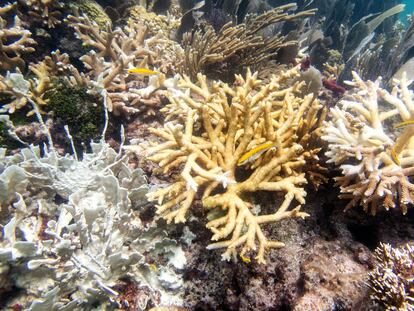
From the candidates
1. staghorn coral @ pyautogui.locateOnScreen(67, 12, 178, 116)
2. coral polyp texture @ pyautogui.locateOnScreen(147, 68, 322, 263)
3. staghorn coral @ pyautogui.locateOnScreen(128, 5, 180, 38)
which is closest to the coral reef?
staghorn coral @ pyautogui.locateOnScreen(67, 12, 178, 116)

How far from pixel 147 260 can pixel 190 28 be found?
13.7 ft

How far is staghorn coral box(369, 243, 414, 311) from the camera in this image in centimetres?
190

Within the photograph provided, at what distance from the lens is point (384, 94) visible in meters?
2.48

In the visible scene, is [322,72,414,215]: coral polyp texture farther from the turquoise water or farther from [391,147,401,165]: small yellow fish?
the turquoise water

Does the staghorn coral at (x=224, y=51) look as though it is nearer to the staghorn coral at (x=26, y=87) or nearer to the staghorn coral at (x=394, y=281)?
the staghorn coral at (x=26, y=87)

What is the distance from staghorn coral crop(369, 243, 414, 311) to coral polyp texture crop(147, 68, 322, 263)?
72 centimetres

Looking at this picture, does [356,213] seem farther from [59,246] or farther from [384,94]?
[59,246]

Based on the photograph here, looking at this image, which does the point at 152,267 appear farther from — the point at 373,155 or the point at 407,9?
the point at 407,9

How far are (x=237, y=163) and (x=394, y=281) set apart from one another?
1.39 m

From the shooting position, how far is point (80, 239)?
82.0 inches

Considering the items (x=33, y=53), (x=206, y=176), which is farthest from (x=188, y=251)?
(x=33, y=53)

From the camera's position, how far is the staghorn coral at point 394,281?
1900 millimetres

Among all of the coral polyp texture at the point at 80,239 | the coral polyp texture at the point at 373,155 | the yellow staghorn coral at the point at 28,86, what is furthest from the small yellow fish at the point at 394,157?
the yellow staghorn coral at the point at 28,86

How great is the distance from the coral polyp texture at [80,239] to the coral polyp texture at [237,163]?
327 mm
